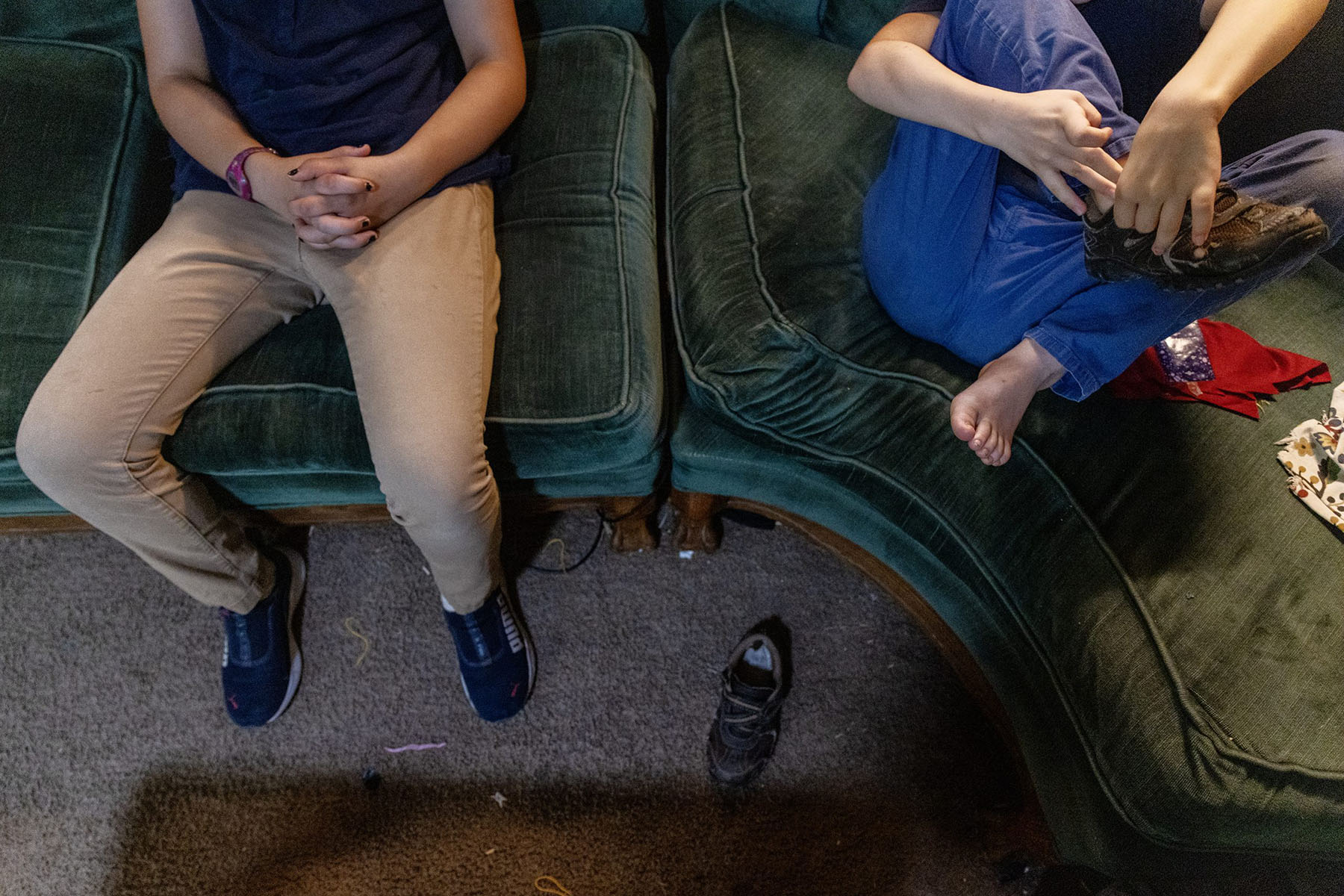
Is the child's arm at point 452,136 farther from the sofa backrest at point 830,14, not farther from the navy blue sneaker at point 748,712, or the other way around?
the navy blue sneaker at point 748,712

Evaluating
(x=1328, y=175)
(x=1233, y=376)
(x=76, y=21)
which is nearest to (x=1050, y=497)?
(x=1233, y=376)

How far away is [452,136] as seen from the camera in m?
0.96

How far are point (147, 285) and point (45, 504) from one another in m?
0.44

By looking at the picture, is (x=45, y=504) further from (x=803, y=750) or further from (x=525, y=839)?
(x=803, y=750)

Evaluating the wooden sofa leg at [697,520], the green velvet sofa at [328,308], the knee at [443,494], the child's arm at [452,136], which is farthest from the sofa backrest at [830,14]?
the knee at [443,494]

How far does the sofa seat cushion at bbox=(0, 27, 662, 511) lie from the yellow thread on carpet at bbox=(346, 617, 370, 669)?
243mm

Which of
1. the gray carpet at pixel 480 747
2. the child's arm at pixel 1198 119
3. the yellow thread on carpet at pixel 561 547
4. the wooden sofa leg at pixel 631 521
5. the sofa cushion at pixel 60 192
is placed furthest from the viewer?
the yellow thread on carpet at pixel 561 547

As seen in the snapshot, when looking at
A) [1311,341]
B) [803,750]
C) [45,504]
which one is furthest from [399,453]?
[1311,341]

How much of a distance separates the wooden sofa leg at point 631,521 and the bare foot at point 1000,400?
0.51 metres

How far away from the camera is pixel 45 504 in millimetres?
1094

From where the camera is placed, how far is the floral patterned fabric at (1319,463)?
839 millimetres

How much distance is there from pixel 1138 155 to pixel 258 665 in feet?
4.34

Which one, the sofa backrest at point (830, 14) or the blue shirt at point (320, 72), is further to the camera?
the sofa backrest at point (830, 14)

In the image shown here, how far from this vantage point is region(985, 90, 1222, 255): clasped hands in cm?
66
